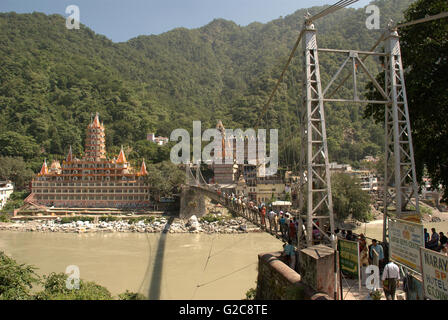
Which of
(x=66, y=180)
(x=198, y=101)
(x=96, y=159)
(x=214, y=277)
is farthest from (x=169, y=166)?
(x=198, y=101)

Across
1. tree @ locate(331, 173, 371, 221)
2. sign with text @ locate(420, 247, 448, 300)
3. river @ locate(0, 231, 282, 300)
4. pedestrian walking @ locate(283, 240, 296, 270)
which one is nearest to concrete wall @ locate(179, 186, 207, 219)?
river @ locate(0, 231, 282, 300)

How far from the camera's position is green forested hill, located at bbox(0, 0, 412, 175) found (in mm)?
46719

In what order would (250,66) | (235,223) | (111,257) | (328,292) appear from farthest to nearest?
(250,66), (235,223), (111,257), (328,292)

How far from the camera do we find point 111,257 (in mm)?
17219

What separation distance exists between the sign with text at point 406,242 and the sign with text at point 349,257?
0.63 metres

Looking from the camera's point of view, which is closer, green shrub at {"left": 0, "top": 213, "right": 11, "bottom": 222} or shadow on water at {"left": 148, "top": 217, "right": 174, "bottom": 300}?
shadow on water at {"left": 148, "top": 217, "right": 174, "bottom": 300}

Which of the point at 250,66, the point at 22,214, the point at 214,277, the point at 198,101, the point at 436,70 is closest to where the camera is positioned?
the point at 436,70

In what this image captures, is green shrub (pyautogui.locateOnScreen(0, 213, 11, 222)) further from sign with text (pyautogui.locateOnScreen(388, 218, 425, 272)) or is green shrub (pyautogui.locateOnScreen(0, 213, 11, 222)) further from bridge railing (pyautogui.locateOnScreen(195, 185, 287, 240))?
sign with text (pyautogui.locateOnScreen(388, 218, 425, 272))

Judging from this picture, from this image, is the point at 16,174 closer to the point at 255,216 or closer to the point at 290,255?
the point at 255,216

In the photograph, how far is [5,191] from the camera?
3244 cm

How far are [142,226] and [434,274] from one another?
23.8 m

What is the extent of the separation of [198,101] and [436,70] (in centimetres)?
7188

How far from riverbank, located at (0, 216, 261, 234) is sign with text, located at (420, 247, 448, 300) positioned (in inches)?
807

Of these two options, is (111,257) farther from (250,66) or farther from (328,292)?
(250,66)
